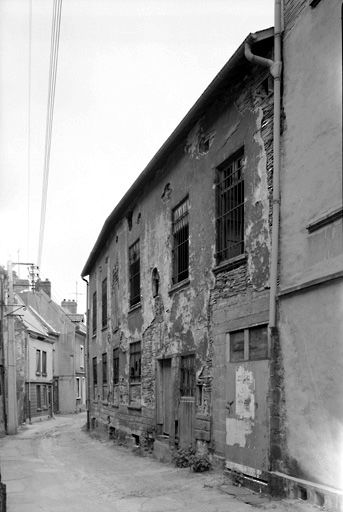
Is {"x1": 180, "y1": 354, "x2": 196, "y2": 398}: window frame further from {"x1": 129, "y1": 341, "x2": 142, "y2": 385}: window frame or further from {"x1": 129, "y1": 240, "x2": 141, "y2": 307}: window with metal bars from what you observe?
{"x1": 129, "y1": 240, "x2": 141, "y2": 307}: window with metal bars

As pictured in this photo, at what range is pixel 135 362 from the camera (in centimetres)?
1631

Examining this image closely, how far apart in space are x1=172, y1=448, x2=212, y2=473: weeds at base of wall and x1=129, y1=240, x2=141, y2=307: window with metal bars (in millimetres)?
5556

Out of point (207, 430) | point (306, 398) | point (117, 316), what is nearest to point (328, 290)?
point (306, 398)

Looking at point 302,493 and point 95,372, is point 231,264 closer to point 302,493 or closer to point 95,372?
point 302,493

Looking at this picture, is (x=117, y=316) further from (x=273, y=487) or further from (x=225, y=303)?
(x=273, y=487)

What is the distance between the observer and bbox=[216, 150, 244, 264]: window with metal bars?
9805 millimetres

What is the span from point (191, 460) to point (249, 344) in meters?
2.88

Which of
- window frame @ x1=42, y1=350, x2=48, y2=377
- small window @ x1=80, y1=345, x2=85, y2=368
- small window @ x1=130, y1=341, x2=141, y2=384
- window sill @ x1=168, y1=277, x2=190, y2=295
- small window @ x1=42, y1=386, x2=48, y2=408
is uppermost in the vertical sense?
window sill @ x1=168, y1=277, x2=190, y2=295

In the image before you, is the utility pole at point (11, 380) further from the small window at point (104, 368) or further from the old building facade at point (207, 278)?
the old building facade at point (207, 278)

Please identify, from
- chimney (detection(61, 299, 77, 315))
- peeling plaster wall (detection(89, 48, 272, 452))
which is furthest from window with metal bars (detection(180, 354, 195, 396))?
chimney (detection(61, 299, 77, 315))

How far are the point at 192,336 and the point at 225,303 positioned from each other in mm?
1738

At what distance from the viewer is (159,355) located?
535 inches

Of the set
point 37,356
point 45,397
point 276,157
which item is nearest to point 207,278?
point 276,157

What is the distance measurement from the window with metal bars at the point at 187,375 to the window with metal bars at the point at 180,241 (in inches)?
69.0
